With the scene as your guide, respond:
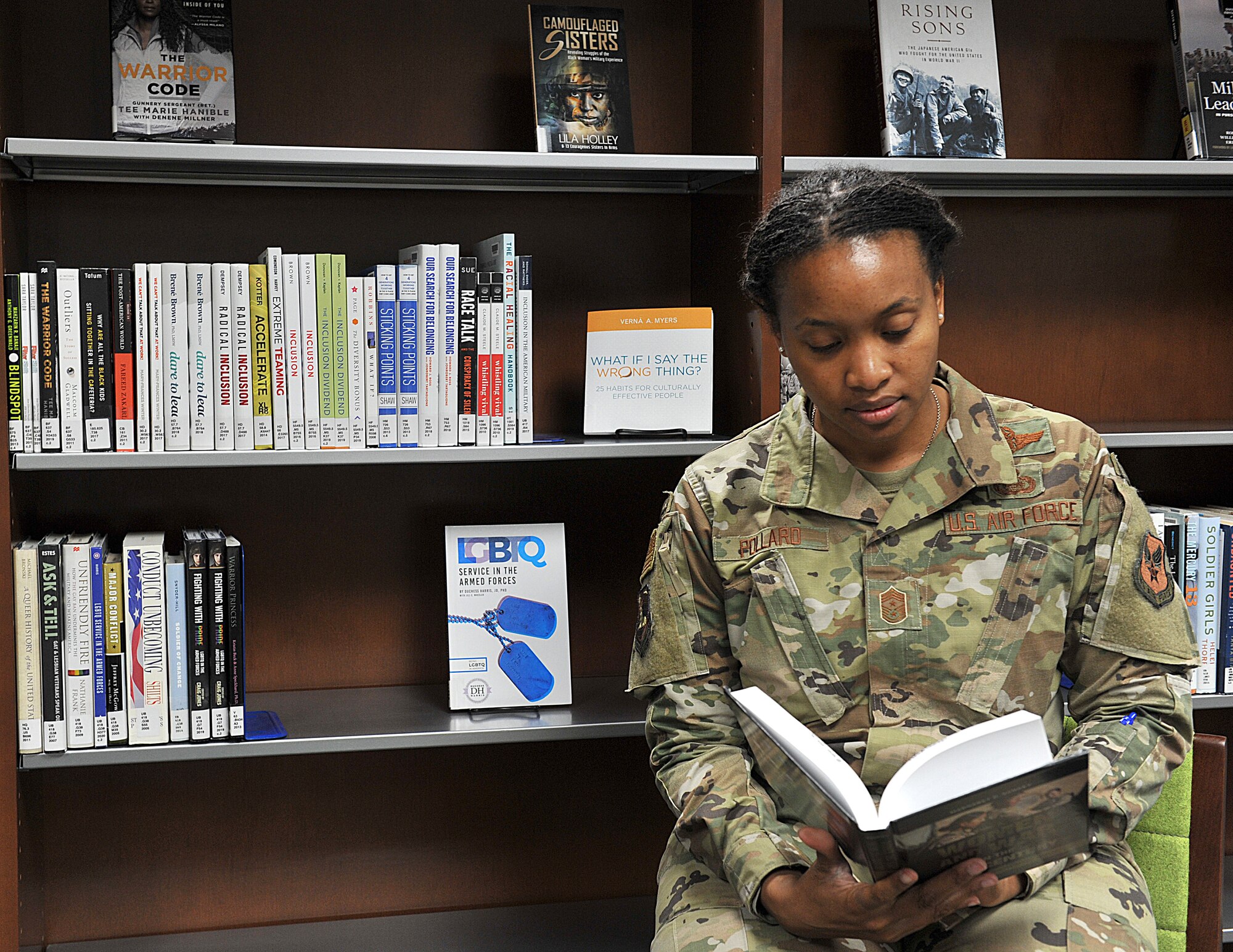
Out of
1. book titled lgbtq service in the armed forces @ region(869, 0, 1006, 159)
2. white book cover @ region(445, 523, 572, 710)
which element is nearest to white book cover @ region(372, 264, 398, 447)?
white book cover @ region(445, 523, 572, 710)

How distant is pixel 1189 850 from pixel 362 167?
1.51 metres

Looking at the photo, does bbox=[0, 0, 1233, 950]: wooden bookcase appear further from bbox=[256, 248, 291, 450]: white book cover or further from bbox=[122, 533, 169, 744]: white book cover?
bbox=[256, 248, 291, 450]: white book cover

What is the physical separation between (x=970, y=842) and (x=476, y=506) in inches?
48.7

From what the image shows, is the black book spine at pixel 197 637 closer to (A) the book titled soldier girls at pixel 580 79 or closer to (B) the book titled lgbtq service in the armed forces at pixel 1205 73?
(A) the book titled soldier girls at pixel 580 79

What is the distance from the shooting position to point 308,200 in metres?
1.96

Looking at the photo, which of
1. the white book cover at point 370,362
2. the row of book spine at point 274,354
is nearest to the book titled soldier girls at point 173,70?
the row of book spine at point 274,354

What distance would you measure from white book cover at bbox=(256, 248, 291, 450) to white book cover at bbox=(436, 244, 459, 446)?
225 millimetres

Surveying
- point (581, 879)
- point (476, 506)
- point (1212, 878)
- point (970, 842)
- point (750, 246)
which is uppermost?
point (750, 246)

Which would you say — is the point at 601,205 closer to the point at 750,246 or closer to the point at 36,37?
the point at 750,246

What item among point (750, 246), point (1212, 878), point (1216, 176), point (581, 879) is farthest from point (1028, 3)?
point (581, 879)

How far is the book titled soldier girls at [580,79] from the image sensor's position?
5.94 feet

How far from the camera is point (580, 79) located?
1840 mm

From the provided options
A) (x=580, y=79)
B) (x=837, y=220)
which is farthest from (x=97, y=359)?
(x=837, y=220)

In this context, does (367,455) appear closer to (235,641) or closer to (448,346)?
(448,346)
